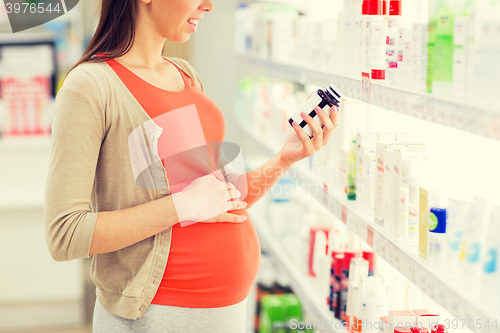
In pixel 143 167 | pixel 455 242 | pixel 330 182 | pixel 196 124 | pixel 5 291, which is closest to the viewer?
pixel 455 242

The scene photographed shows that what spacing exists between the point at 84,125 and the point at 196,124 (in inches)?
11.8

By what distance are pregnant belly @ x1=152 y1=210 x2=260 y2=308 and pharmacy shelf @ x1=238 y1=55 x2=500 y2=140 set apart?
48 centimetres

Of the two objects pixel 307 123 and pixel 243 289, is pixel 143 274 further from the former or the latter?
A: pixel 307 123

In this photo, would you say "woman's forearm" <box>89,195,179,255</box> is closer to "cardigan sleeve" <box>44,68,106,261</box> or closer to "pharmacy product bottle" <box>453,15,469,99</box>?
"cardigan sleeve" <box>44,68,106,261</box>

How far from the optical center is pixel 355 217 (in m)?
1.46

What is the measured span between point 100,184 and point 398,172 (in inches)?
28.2

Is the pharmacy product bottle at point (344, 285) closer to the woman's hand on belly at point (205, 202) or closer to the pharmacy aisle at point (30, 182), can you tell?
the woman's hand on belly at point (205, 202)

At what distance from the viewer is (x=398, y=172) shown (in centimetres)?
127

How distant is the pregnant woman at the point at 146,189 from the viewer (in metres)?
1.09

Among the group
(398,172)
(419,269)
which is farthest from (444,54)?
(419,269)

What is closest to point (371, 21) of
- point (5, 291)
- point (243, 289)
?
point (243, 289)

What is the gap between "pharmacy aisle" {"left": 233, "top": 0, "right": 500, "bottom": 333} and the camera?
935mm

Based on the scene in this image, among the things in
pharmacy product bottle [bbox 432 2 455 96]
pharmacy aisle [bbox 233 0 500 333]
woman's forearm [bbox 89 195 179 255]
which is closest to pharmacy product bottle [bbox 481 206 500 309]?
pharmacy aisle [bbox 233 0 500 333]

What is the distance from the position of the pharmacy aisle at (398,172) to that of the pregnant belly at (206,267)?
13.5 inches
